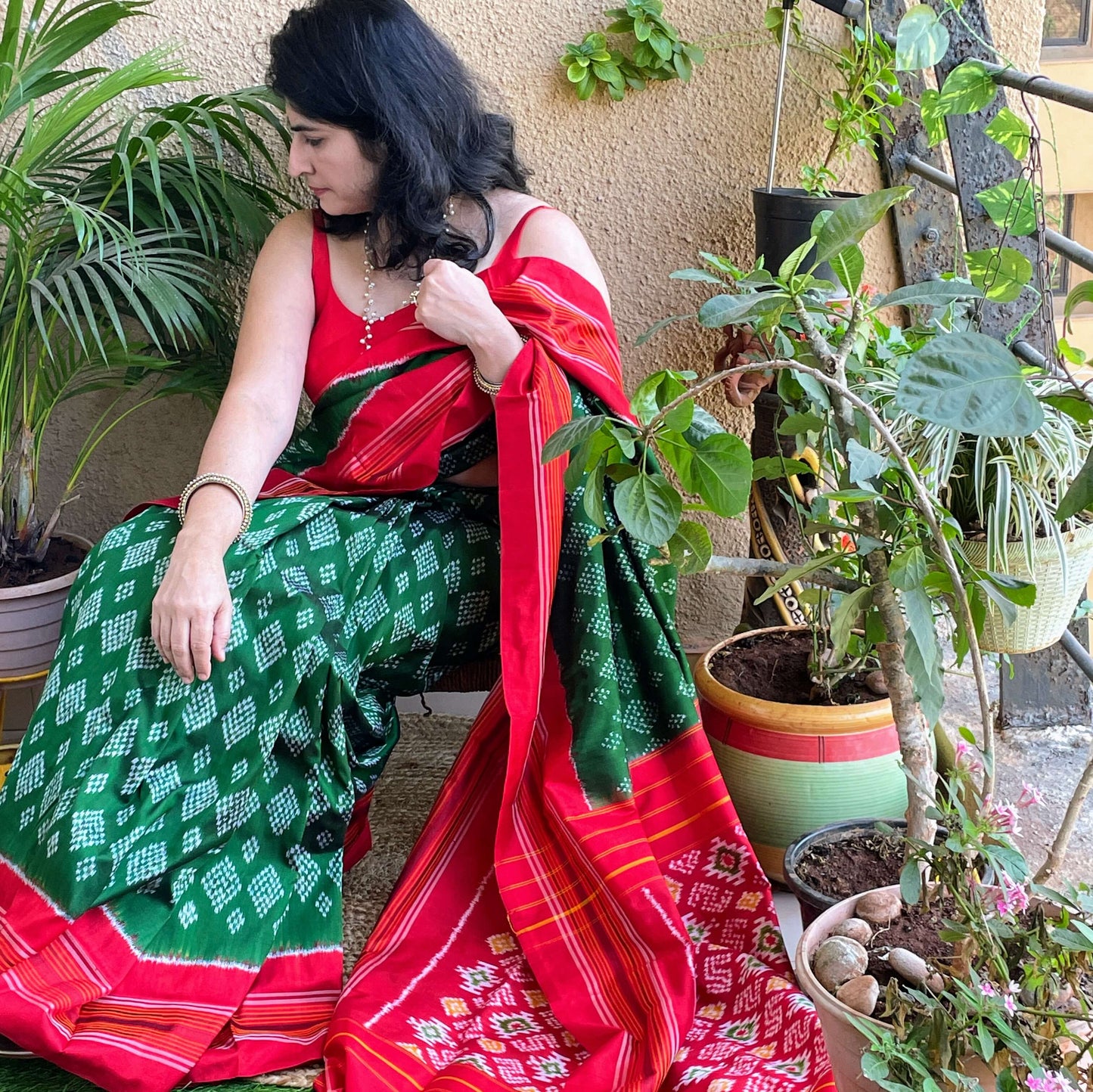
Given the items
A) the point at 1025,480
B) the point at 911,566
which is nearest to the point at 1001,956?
the point at 911,566

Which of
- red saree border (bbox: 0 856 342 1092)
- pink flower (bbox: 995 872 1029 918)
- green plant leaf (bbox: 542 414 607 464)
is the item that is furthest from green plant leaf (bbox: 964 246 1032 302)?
red saree border (bbox: 0 856 342 1092)

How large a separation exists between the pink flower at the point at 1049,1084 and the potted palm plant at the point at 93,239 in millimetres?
1480

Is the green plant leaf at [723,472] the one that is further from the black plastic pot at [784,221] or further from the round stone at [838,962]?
the black plastic pot at [784,221]

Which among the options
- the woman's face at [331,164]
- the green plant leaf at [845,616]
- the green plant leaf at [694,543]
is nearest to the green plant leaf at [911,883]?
the green plant leaf at [845,616]

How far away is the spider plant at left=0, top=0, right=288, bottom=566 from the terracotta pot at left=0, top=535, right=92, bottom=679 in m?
0.15

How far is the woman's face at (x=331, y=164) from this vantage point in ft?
5.32

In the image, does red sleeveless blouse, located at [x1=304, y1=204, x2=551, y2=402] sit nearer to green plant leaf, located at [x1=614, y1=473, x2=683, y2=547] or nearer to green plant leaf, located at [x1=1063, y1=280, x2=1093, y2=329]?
green plant leaf, located at [x1=614, y1=473, x2=683, y2=547]

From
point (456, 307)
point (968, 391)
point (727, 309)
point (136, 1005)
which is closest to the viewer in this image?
A: point (968, 391)

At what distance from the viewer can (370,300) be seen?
1.73 m

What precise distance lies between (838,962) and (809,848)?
0.32 m

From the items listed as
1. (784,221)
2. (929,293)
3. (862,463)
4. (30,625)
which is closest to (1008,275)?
(929,293)

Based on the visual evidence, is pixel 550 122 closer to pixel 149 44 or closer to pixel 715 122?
pixel 715 122

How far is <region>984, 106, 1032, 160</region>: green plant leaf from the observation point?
120cm

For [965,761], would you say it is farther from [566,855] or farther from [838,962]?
[566,855]
